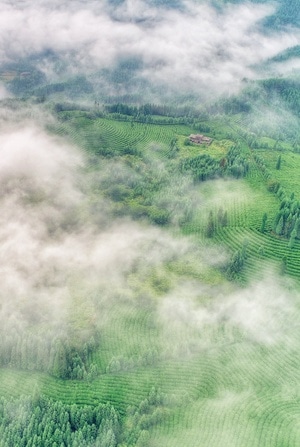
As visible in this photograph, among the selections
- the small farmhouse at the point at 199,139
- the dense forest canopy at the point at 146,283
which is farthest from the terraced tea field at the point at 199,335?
the small farmhouse at the point at 199,139

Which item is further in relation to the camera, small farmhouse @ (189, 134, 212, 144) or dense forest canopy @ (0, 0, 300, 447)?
small farmhouse @ (189, 134, 212, 144)

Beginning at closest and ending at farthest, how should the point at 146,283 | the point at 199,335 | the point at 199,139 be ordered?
the point at 199,335 → the point at 146,283 → the point at 199,139

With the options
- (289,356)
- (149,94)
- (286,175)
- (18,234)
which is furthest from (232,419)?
(149,94)

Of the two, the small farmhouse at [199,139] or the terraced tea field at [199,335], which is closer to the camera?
the terraced tea field at [199,335]

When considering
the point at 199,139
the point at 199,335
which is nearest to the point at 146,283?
the point at 199,335

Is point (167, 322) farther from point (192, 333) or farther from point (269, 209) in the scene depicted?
point (269, 209)

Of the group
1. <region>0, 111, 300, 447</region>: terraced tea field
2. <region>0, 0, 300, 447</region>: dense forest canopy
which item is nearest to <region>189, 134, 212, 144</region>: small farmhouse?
<region>0, 0, 300, 447</region>: dense forest canopy

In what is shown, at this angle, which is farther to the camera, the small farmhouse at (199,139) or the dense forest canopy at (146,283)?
the small farmhouse at (199,139)

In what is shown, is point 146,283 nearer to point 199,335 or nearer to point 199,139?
point 199,335

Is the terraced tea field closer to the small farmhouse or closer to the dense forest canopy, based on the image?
the dense forest canopy

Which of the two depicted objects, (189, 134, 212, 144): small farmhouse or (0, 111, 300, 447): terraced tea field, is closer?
(0, 111, 300, 447): terraced tea field

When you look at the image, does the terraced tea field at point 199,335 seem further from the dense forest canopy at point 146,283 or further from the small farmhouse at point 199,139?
the small farmhouse at point 199,139
